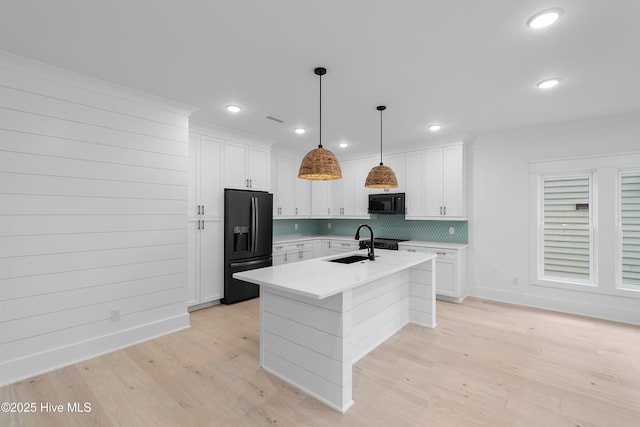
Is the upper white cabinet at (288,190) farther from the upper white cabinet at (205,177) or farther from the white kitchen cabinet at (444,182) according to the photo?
the white kitchen cabinet at (444,182)

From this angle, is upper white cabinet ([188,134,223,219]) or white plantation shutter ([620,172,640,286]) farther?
upper white cabinet ([188,134,223,219])

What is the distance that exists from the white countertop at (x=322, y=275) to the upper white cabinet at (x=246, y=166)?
208cm

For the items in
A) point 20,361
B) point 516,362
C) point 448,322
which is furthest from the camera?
point 448,322

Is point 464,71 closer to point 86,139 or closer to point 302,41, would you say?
point 302,41

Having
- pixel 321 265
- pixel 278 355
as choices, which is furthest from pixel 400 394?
pixel 321 265

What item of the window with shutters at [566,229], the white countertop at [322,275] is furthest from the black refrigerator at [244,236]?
the window with shutters at [566,229]

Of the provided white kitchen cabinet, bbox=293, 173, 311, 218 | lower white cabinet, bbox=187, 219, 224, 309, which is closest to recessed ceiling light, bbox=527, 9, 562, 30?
lower white cabinet, bbox=187, 219, 224, 309

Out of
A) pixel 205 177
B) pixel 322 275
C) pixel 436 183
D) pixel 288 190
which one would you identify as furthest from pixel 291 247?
pixel 322 275

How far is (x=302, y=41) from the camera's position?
2082 millimetres

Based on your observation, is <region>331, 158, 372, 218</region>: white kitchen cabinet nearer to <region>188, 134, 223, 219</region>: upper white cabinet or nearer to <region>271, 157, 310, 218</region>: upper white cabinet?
<region>271, 157, 310, 218</region>: upper white cabinet

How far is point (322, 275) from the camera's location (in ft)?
7.70

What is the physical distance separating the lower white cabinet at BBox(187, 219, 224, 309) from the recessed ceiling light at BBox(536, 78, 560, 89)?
397cm

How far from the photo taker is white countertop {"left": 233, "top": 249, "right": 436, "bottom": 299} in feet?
6.45

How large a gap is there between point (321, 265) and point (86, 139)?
2450mm
